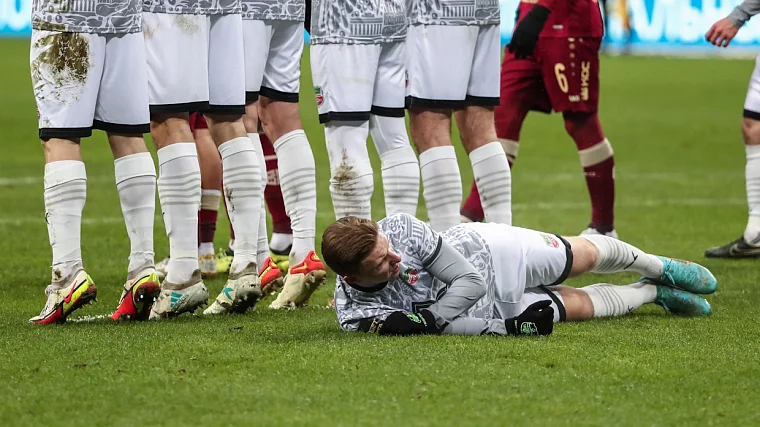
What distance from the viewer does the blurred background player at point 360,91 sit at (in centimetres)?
548

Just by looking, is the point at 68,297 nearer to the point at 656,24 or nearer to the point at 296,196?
the point at 296,196

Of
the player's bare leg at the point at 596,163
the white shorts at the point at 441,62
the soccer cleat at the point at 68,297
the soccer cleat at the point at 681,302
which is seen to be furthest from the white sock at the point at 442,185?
the player's bare leg at the point at 596,163

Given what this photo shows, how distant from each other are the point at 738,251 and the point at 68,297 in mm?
4235

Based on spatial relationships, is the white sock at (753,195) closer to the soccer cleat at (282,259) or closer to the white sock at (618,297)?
the white sock at (618,297)

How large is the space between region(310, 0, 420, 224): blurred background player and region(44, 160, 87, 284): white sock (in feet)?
3.87

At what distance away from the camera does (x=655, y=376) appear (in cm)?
405

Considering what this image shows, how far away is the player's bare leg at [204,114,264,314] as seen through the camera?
534cm

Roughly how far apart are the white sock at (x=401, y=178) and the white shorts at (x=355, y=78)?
0.21 metres

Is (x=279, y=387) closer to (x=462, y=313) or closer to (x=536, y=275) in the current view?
(x=462, y=313)

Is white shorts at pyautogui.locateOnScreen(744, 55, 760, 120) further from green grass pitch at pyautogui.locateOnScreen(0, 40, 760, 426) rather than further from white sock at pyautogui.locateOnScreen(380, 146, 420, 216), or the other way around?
white sock at pyautogui.locateOnScreen(380, 146, 420, 216)

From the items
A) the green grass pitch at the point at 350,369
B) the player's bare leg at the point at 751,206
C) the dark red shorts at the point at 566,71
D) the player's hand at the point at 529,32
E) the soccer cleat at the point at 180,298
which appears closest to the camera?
the green grass pitch at the point at 350,369

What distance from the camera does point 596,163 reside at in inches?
316

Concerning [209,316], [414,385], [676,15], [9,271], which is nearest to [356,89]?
[209,316]

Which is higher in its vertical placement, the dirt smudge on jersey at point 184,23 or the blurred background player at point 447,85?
the dirt smudge on jersey at point 184,23
